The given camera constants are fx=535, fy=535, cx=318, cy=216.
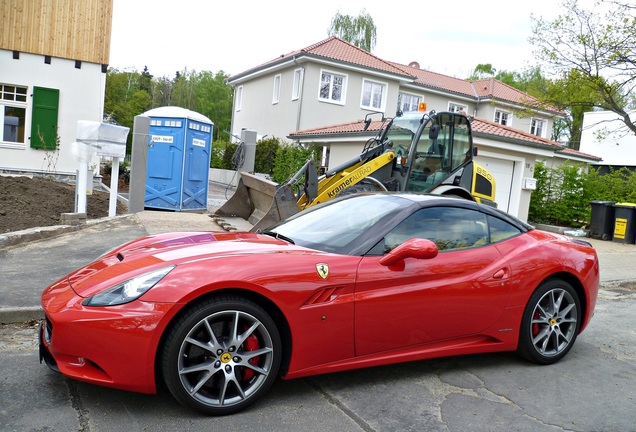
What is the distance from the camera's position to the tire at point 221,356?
309cm

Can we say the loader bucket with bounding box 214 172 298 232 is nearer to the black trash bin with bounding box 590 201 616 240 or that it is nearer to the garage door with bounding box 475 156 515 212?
the garage door with bounding box 475 156 515 212

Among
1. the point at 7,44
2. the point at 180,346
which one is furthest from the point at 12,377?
the point at 7,44

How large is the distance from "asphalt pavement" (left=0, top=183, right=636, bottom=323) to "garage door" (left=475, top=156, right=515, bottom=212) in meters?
5.88

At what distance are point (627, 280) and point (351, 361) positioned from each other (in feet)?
24.7

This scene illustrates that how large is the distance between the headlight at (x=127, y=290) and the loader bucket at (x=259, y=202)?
17.4 feet

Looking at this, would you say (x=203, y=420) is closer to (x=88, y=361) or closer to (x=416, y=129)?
(x=88, y=361)

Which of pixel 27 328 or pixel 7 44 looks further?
pixel 7 44

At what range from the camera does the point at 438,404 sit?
362 cm

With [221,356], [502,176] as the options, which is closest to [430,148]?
[221,356]

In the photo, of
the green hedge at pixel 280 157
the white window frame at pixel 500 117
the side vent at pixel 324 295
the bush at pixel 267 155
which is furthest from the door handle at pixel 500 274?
the white window frame at pixel 500 117

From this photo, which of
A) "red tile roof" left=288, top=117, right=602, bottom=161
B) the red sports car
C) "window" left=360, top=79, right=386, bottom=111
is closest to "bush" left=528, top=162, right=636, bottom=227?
"red tile roof" left=288, top=117, right=602, bottom=161

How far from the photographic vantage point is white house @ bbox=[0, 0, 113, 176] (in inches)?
649

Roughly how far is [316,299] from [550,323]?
2.29 metres

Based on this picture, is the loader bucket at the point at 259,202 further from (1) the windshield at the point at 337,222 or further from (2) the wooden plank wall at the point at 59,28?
(2) the wooden plank wall at the point at 59,28
